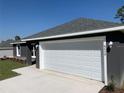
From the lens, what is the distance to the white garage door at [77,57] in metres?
8.27

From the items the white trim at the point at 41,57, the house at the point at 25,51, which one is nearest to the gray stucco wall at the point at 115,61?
the white trim at the point at 41,57

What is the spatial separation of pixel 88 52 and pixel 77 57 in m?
0.96

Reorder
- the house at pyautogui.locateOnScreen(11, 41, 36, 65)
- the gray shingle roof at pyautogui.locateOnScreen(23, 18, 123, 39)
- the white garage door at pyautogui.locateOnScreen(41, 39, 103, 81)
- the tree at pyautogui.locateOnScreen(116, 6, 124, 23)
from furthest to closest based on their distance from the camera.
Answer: the tree at pyautogui.locateOnScreen(116, 6, 124, 23), the house at pyautogui.locateOnScreen(11, 41, 36, 65), the gray shingle roof at pyautogui.locateOnScreen(23, 18, 123, 39), the white garage door at pyautogui.locateOnScreen(41, 39, 103, 81)

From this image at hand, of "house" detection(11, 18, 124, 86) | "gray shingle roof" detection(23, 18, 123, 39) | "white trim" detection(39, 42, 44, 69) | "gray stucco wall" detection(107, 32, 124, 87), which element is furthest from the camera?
"white trim" detection(39, 42, 44, 69)

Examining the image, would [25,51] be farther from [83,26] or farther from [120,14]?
[120,14]

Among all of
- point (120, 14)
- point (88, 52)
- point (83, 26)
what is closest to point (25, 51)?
point (83, 26)

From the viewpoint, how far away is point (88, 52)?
345 inches

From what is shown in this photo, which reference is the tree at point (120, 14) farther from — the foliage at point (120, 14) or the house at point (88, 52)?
the house at point (88, 52)

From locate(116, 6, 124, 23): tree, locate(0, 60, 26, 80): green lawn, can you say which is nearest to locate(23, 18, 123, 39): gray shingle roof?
locate(0, 60, 26, 80): green lawn

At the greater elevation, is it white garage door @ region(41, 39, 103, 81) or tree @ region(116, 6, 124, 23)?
tree @ region(116, 6, 124, 23)

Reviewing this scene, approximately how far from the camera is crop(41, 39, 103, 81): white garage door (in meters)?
8.27

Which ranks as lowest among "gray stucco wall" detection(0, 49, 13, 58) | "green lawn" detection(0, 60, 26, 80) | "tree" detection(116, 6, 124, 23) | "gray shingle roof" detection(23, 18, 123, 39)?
"green lawn" detection(0, 60, 26, 80)

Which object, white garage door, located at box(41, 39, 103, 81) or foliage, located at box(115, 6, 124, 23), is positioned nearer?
white garage door, located at box(41, 39, 103, 81)

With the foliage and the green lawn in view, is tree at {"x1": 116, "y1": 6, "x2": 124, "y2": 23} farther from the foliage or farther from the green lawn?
the green lawn
